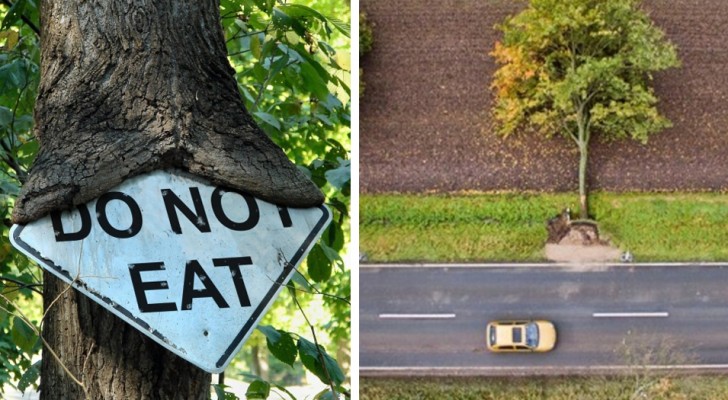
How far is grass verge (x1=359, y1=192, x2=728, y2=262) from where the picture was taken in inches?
184

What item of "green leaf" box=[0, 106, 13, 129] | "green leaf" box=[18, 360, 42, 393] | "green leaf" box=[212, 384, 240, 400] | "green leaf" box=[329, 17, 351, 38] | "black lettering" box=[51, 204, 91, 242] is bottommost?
"green leaf" box=[212, 384, 240, 400]

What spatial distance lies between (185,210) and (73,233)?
15 centimetres

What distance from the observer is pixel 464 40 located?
4750mm

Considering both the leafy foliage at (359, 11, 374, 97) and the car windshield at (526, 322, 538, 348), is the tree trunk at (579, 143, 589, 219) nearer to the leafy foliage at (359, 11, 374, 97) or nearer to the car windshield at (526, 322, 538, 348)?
the car windshield at (526, 322, 538, 348)

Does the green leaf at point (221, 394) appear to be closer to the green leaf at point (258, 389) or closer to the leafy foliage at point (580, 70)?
the green leaf at point (258, 389)

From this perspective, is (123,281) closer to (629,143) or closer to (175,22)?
(175,22)

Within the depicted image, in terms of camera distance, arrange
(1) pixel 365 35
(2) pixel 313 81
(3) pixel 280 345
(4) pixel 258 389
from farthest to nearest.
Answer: (1) pixel 365 35, (2) pixel 313 81, (4) pixel 258 389, (3) pixel 280 345

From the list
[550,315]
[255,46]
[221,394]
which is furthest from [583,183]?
[221,394]

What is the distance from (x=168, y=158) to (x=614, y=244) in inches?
158

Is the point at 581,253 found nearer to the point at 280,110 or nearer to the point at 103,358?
the point at 280,110

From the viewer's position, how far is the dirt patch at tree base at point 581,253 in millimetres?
4906

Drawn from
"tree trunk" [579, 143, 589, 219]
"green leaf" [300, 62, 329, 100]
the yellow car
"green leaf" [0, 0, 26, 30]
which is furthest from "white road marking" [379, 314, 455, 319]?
"green leaf" [0, 0, 26, 30]

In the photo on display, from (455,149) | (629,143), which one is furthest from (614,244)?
(455,149)

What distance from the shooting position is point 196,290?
49.8 inches
